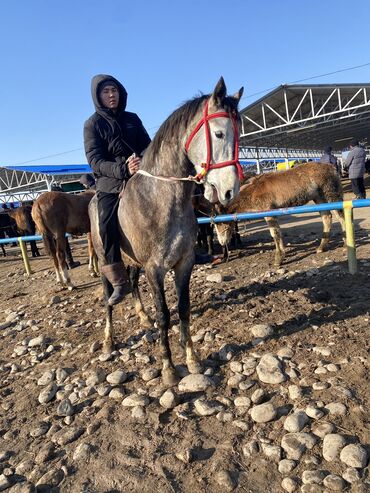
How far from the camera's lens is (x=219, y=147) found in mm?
2500

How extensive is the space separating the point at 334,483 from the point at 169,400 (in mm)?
1314

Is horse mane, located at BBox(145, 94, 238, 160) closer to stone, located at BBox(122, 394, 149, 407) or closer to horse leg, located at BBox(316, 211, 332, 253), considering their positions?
stone, located at BBox(122, 394, 149, 407)

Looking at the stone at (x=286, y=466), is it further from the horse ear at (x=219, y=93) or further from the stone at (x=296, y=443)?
the horse ear at (x=219, y=93)

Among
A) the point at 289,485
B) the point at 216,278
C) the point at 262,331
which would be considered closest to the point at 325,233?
the point at 216,278

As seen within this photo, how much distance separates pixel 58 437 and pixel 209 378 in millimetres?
1310

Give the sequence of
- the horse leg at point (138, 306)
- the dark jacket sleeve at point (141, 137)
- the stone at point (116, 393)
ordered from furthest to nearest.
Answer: the horse leg at point (138, 306) < the dark jacket sleeve at point (141, 137) < the stone at point (116, 393)

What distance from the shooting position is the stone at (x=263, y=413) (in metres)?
2.37

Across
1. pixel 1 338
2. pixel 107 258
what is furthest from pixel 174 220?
pixel 1 338

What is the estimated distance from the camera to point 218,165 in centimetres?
246

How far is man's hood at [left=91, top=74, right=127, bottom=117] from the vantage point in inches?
135

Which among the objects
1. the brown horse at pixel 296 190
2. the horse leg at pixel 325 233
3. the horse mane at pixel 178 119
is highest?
the horse mane at pixel 178 119

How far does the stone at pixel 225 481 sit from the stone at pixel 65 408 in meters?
1.47

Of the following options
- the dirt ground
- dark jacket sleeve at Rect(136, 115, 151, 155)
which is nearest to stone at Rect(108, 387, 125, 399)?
the dirt ground

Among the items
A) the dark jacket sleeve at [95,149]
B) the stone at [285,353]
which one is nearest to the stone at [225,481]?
the stone at [285,353]
